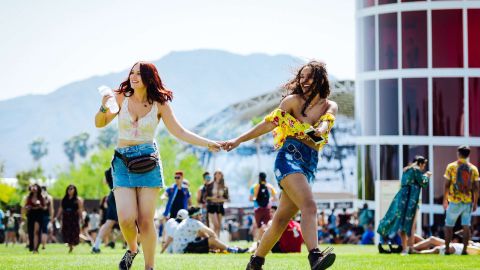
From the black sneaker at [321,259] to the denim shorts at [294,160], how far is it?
753 millimetres

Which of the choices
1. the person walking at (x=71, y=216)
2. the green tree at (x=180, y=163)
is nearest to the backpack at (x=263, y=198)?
the person walking at (x=71, y=216)

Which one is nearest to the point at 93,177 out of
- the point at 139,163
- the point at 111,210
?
the point at 111,210

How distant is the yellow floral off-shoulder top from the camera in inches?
420

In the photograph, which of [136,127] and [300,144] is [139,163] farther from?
[300,144]

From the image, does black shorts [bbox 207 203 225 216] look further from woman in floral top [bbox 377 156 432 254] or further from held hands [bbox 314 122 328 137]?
held hands [bbox 314 122 328 137]

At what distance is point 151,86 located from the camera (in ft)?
35.3

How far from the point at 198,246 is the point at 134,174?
11839mm

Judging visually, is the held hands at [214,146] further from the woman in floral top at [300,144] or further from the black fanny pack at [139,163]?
the black fanny pack at [139,163]

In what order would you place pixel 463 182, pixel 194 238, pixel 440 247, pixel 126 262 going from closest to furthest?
pixel 126 262, pixel 463 182, pixel 440 247, pixel 194 238

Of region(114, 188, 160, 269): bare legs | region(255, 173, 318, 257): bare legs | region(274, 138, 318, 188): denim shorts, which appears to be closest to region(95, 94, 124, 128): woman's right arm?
region(114, 188, 160, 269): bare legs

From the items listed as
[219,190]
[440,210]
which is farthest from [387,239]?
[440,210]

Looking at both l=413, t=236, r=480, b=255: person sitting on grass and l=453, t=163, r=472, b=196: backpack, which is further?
l=413, t=236, r=480, b=255: person sitting on grass

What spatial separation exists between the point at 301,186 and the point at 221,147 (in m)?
1.50

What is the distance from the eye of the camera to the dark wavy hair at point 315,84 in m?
11.0
